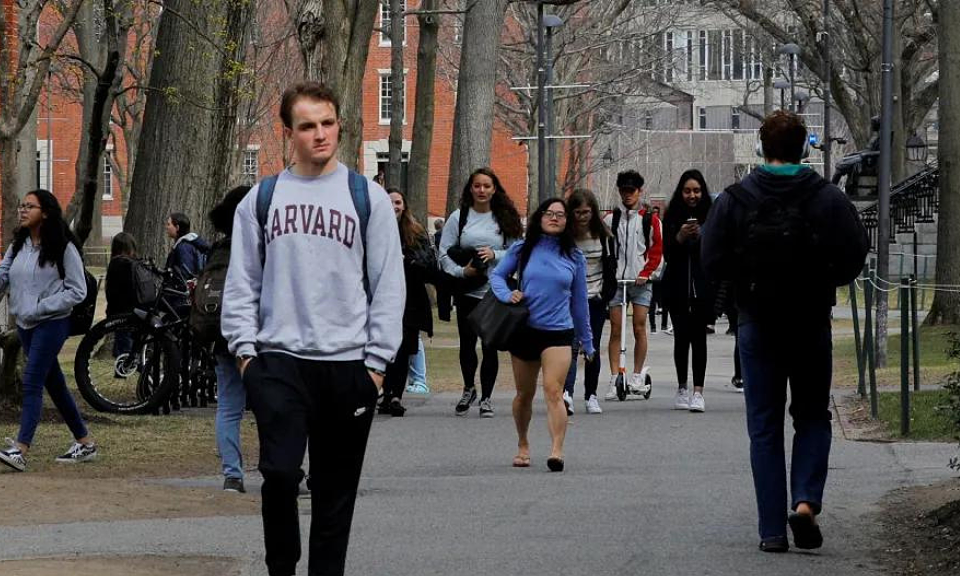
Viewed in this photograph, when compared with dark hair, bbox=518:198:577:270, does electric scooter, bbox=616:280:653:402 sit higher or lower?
lower

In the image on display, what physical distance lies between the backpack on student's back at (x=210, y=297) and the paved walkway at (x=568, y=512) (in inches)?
43.8

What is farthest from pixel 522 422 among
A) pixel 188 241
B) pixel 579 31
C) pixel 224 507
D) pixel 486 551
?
pixel 579 31

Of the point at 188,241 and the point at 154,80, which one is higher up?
the point at 154,80

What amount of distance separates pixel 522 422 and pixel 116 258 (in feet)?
20.8

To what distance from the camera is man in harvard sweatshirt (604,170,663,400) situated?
54.5ft

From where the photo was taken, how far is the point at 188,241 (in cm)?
1747

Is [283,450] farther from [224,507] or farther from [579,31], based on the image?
[579,31]

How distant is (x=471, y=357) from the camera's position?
1560 cm

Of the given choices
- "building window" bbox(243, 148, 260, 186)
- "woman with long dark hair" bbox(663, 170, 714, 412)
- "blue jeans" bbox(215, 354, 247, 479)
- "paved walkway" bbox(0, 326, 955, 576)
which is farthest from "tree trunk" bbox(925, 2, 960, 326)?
"building window" bbox(243, 148, 260, 186)

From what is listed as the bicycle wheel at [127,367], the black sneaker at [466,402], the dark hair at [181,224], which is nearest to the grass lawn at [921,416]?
the black sneaker at [466,402]

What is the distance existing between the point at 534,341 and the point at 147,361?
496cm

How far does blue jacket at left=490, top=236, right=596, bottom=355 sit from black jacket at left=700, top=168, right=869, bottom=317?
3617mm

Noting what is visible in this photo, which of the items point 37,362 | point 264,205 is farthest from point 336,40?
point 264,205

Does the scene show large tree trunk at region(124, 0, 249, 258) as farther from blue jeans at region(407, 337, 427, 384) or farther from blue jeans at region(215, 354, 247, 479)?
blue jeans at region(215, 354, 247, 479)
